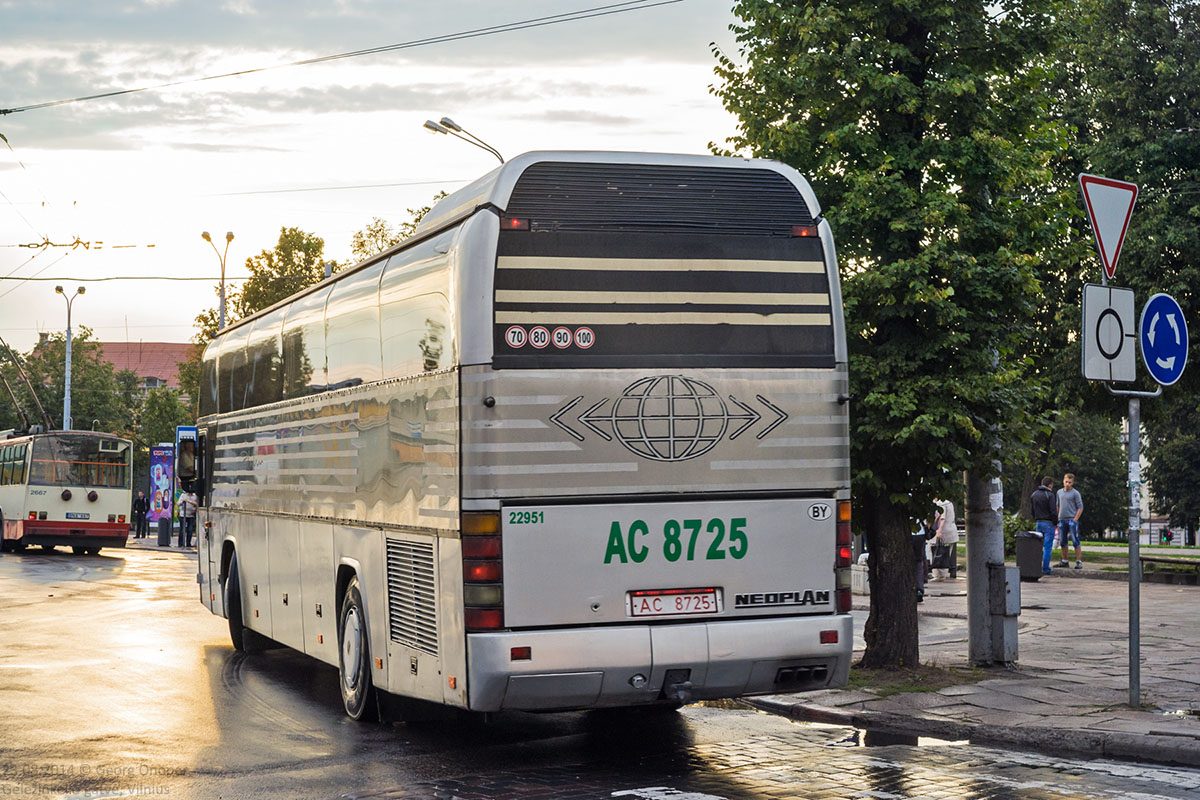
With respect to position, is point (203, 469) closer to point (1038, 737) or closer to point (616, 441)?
point (616, 441)

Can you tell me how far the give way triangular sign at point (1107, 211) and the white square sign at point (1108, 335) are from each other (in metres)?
0.21

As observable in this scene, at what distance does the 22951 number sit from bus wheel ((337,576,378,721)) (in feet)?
8.39

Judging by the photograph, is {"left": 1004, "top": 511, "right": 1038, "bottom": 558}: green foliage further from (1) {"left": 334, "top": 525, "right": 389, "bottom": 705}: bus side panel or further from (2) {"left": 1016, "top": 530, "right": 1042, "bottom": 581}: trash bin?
(1) {"left": 334, "top": 525, "right": 389, "bottom": 705}: bus side panel

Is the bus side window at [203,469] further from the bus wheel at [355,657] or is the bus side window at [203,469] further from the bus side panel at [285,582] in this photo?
the bus wheel at [355,657]

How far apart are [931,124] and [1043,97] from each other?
104cm

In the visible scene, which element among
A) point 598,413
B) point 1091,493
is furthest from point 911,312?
point 1091,493

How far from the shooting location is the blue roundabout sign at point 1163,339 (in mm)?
10875

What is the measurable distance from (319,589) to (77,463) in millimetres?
28741

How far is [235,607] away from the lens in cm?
1550

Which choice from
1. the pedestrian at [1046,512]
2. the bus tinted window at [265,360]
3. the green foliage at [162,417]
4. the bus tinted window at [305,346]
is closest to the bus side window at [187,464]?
the bus tinted window at [265,360]

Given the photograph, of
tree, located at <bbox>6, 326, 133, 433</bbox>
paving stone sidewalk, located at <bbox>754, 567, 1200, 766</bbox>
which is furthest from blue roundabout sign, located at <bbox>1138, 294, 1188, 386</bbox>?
tree, located at <bbox>6, 326, 133, 433</bbox>

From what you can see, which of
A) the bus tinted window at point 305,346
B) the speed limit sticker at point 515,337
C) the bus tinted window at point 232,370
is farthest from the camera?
the bus tinted window at point 232,370

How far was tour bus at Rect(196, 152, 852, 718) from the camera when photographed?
823cm

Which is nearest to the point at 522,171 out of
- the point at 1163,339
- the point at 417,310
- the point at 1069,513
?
the point at 417,310
